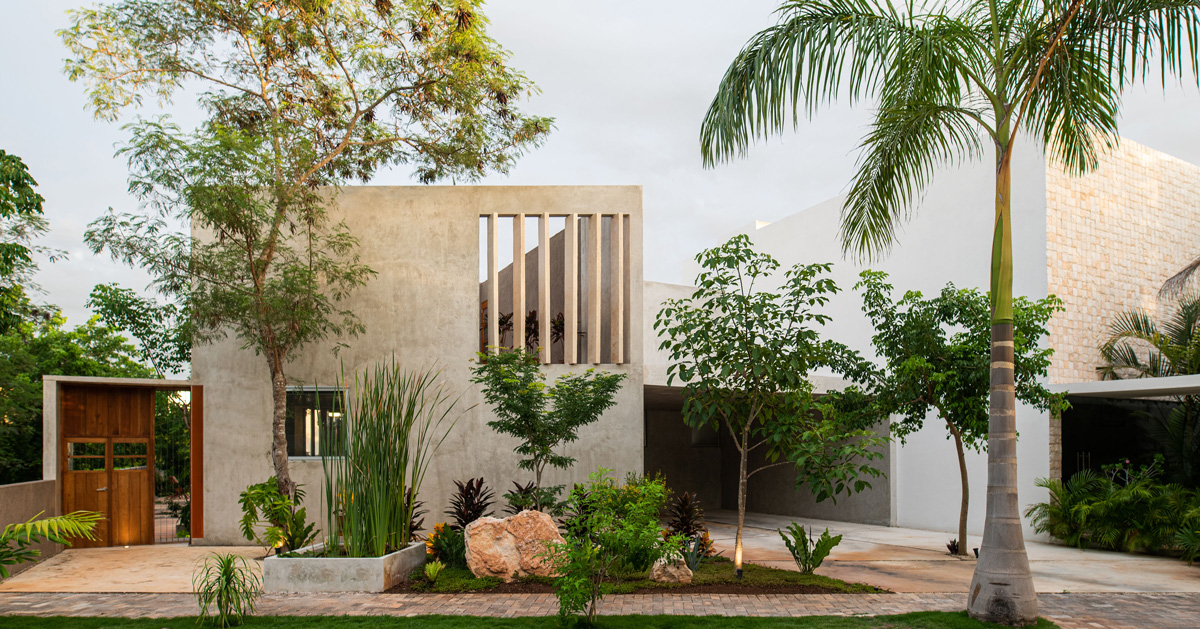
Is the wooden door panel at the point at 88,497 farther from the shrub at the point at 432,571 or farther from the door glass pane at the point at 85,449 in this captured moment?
the shrub at the point at 432,571

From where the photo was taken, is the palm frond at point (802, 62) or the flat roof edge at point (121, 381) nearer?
the palm frond at point (802, 62)

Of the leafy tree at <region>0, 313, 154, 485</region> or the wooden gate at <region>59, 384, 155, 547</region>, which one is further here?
the leafy tree at <region>0, 313, 154, 485</region>

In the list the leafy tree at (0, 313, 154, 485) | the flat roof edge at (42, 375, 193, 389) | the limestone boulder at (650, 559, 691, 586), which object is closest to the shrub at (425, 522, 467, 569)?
the limestone boulder at (650, 559, 691, 586)

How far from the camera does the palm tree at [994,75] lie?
5.44 metres

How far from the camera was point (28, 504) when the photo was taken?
30.0ft

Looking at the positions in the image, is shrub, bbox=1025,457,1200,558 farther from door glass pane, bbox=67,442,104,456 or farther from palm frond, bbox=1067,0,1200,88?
door glass pane, bbox=67,442,104,456

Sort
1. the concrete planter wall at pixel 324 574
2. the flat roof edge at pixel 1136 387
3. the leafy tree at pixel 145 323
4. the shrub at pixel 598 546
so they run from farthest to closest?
the leafy tree at pixel 145 323
the flat roof edge at pixel 1136 387
the concrete planter wall at pixel 324 574
the shrub at pixel 598 546

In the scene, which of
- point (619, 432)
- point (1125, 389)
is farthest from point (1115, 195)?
point (619, 432)

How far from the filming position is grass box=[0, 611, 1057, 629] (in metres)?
5.69

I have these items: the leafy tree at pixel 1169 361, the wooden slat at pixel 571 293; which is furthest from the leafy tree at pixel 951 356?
the wooden slat at pixel 571 293

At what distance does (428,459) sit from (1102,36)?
27.8 ft

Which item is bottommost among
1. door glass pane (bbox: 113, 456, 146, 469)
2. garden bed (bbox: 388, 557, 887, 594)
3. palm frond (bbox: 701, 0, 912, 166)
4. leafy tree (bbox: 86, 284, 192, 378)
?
garden bed (bbox: 388, 557, 887, 594)

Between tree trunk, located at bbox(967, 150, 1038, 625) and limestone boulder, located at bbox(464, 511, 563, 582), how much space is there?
3.70 metres

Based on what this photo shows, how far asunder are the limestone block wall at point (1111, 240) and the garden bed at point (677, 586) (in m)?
5.80
